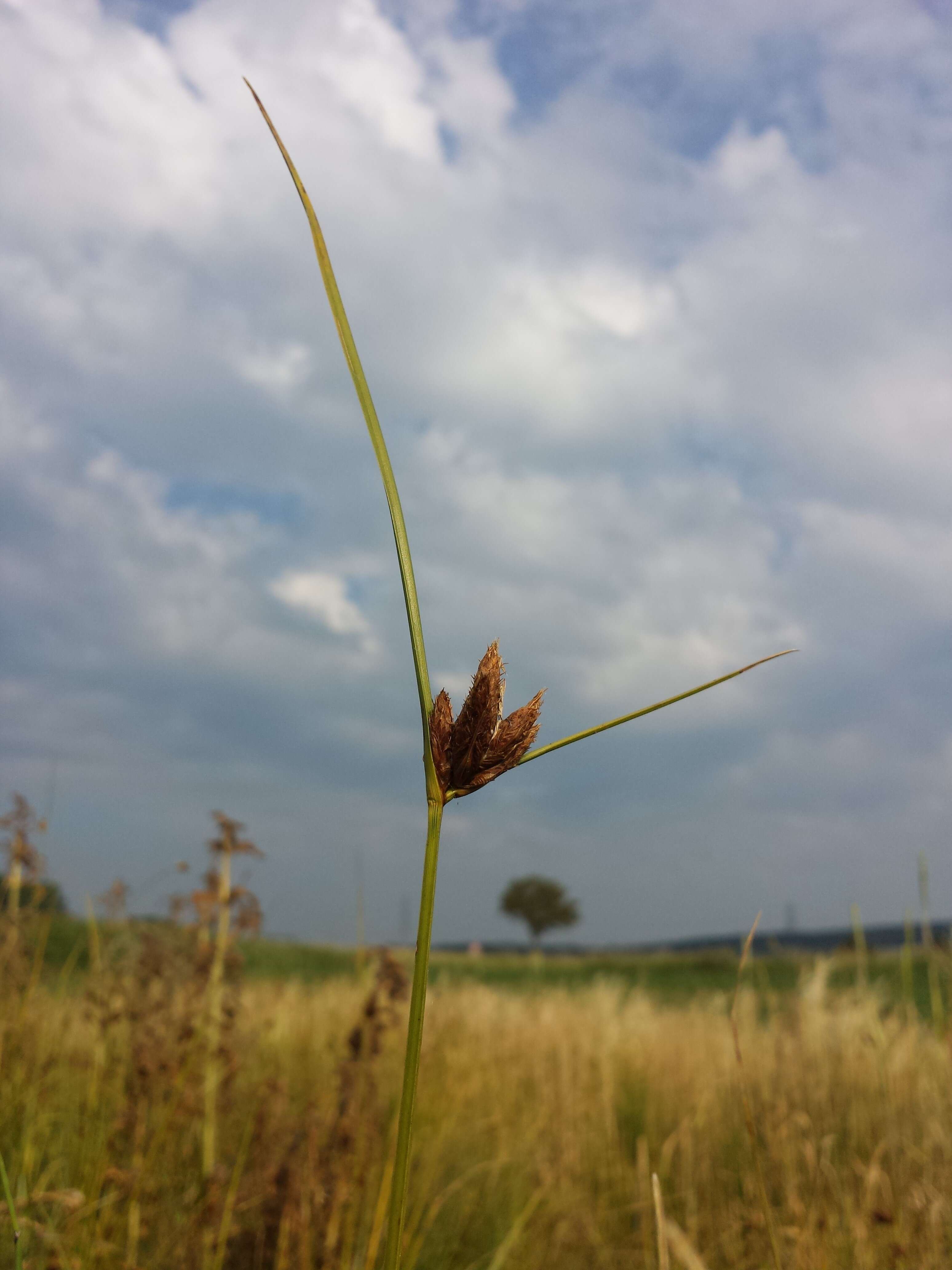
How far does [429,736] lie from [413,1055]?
0.14 metres

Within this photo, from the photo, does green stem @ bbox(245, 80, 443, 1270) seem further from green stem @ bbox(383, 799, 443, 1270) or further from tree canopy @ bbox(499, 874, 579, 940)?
tree canopy @ bbox(499, 874, 579, 940)

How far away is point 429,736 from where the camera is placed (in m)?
0.45

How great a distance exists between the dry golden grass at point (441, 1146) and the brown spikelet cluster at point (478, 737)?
0.44 meters

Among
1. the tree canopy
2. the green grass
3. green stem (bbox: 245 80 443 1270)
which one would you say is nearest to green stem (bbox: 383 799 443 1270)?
green stem (bbox: 245 80 443 1270)

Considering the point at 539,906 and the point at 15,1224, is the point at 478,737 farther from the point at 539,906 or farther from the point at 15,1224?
the point at 539,906

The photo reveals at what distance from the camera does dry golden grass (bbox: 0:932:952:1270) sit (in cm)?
221

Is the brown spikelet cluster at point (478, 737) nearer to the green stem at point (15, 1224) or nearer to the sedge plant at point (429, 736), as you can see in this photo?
the sedge plant at point (429, 736)

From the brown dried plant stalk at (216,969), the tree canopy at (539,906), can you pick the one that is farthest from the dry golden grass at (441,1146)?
the tree canopy at (539,906)

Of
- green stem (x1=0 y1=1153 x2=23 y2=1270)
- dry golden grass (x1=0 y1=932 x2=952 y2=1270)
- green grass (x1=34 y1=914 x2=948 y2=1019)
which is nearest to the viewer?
green stem (x1=0 y1=1153 x2=23 y2=1270)

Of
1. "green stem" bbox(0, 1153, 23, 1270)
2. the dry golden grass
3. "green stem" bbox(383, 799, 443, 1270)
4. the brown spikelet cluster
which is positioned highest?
the brown spikelet cluster

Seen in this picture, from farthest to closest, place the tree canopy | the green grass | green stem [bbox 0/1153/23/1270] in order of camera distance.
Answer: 1. the tree canopy
2. the green grass
3. green stem [bbox 0/1153/23/1270]

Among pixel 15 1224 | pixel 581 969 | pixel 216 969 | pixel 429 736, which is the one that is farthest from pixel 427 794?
pixel 581 969

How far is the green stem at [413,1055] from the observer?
40 centimetres

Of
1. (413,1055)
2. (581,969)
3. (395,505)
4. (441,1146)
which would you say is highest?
(395,505)
